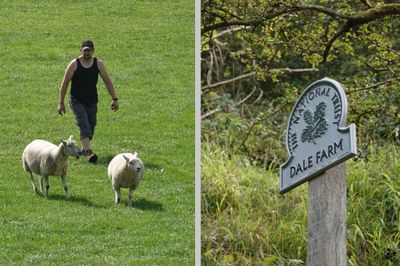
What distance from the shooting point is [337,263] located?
4762 mm

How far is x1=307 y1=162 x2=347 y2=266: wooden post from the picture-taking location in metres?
4.73

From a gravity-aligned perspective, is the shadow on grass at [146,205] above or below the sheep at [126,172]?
A: below

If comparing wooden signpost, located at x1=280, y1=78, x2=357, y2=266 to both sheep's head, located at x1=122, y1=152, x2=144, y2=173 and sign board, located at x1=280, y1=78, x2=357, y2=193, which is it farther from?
sheep's head, located at x1=122, y1=152, x2=144, y2=173

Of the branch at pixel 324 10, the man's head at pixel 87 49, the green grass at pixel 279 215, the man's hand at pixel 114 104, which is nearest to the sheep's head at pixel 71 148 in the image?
the man's hand at pixel 114 104

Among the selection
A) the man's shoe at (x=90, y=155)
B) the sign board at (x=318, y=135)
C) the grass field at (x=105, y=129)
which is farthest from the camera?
the man's shoe at (x=90, y=155)

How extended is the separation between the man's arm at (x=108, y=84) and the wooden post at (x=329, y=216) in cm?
340

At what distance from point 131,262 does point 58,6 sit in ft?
8.54

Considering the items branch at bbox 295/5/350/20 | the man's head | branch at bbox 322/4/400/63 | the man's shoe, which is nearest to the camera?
the man's head

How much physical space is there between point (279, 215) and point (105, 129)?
1507 mm

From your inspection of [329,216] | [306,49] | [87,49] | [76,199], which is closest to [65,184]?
[76,199]

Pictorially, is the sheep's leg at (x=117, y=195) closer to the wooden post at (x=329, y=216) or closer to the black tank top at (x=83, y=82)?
the black tank top at (x=83, y=82)

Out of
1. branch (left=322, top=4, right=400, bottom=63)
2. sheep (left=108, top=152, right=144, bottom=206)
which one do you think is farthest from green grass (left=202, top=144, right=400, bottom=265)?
branch (left=322, top=4, right=400, bottom=63)

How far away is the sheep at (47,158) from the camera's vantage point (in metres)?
7.67

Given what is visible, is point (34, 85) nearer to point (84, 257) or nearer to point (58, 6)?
point (58, 6)
